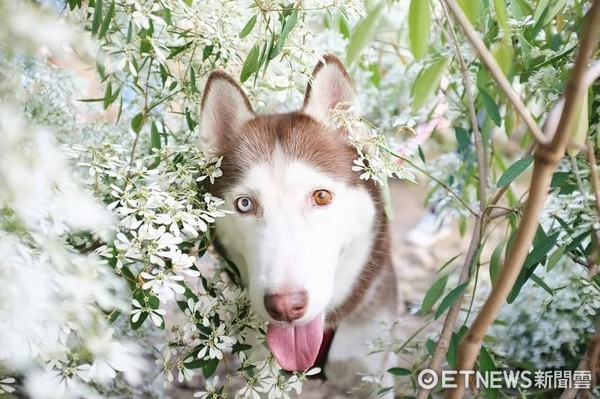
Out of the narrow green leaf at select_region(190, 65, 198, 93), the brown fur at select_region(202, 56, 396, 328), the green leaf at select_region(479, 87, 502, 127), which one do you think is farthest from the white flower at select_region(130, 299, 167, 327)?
the green leaf at select_region(479, 87, 502, 127)

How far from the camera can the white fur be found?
5.65ft

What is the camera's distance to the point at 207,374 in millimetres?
1740

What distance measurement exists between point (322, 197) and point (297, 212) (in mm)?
108

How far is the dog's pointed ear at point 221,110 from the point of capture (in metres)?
2.02

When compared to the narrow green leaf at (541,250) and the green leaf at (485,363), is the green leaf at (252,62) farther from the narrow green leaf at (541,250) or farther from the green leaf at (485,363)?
the green leaf at (485,363)

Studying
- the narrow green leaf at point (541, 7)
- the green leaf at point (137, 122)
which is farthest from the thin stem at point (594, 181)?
the green leaf at point (137, 122)

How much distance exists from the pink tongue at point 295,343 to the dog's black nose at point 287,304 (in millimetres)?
138

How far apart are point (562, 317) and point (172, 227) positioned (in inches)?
61.9

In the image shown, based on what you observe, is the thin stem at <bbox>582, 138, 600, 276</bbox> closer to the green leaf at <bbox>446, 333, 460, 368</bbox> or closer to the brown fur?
the green leaf at <bbox>446, 333, 460, 368</bbox>

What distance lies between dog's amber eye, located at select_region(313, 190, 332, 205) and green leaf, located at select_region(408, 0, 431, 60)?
665 mm

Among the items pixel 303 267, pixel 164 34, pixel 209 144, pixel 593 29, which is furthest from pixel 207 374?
pixel 593 29

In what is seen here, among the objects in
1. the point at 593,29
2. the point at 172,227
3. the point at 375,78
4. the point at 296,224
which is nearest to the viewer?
the point at 593,29

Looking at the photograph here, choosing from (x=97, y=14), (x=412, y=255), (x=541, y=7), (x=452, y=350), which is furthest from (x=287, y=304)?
(x=412, y=255)

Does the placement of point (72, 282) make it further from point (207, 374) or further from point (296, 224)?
point (296, 224)
